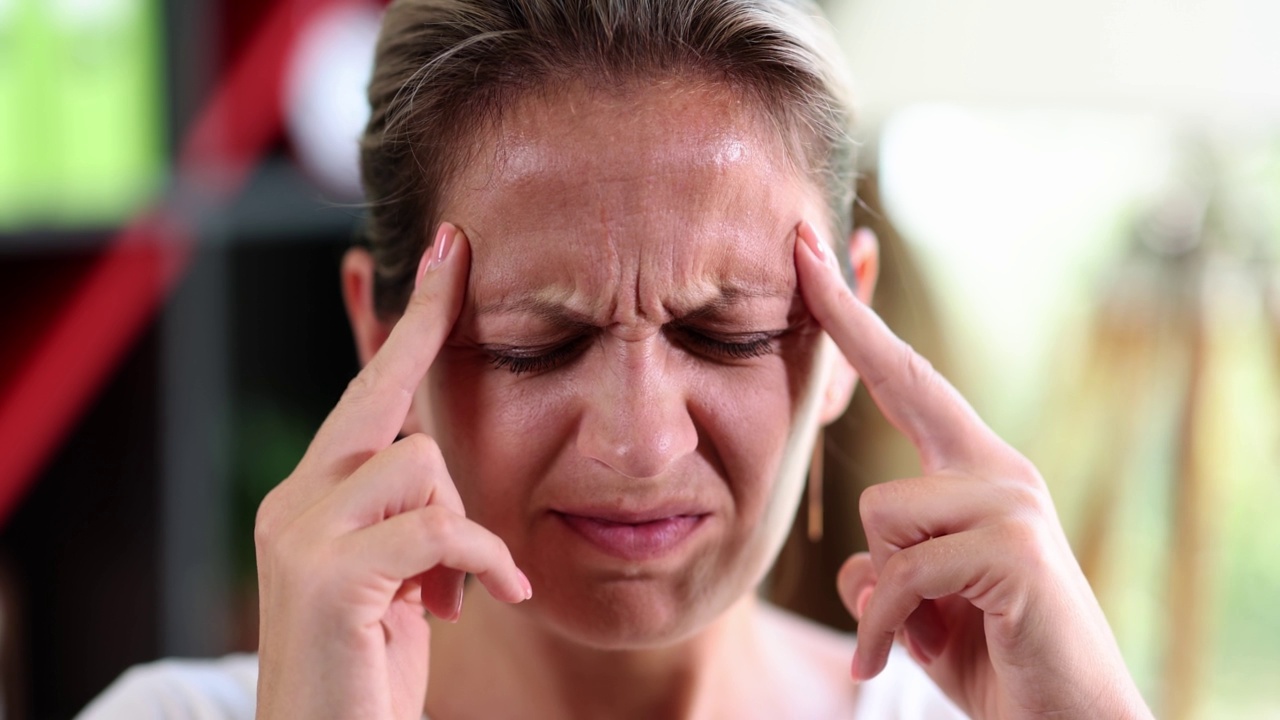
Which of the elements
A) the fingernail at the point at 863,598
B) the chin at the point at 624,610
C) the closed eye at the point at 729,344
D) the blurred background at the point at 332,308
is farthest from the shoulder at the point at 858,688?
the blurred background at the point at 332,308

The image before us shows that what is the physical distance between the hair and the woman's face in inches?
1.0

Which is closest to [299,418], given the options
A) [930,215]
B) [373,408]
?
[930,215]

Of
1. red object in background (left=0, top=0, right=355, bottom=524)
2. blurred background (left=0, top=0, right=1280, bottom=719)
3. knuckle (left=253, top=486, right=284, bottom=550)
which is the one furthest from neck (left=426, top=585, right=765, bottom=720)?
A: red object in background (left=0, top=0, right=355, bottom=524)

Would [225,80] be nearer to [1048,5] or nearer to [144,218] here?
[144,218]

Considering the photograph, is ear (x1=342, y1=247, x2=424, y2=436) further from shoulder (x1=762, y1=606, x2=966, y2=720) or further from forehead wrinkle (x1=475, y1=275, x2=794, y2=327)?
shoulder (x1=762, y1=606, x2=966, y2=720)

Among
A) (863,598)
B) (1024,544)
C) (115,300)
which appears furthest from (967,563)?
(115,300)

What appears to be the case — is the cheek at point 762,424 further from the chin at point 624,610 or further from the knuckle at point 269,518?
the knuckle at point 269,518

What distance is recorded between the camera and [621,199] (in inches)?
34.4

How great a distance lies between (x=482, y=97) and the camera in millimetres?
944

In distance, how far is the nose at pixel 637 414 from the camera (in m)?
0.86

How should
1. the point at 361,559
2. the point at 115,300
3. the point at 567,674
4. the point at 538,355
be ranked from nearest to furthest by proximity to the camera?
1. the point at 361,559
2. the point at 538,355
3. the point at 567,674
4. the point at 115,300

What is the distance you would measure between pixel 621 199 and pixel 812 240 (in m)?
0.17

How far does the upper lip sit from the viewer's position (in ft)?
2.96

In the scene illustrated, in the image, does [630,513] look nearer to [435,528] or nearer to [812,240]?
[435,528]
